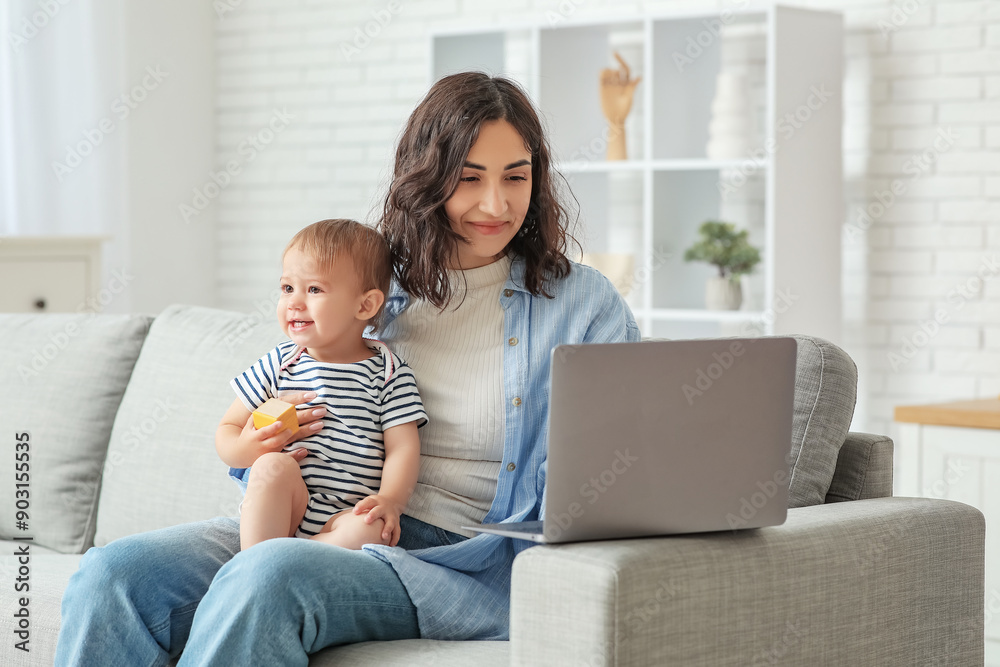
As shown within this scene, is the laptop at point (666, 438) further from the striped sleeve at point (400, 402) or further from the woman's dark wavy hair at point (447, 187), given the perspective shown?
the woman's dark wavy hair at point (447, 187)

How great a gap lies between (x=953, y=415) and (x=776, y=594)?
4.20ft

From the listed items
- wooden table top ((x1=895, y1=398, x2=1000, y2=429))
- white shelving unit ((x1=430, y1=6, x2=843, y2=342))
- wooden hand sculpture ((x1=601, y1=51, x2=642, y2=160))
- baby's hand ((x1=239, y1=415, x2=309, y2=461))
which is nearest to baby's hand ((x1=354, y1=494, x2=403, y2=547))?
baby's hand ((x1=239, y1=415, x2=309, y2=461))

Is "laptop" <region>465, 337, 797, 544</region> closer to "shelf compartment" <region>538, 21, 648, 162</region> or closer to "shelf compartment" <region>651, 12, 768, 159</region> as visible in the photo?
"shelf compartment" <region>651, 12, 768, 159</region>

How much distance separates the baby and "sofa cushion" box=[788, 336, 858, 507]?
0.55m

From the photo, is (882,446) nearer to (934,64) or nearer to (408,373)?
(408,373)

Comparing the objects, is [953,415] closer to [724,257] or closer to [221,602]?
[724,257]

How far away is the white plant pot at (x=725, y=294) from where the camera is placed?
3.40m

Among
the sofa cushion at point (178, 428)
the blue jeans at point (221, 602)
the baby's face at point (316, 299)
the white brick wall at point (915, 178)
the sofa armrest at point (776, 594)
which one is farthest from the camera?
the white brick wall at point (915, 178)

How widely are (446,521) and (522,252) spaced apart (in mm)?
440

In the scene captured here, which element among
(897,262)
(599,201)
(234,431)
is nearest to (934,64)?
(897,262)

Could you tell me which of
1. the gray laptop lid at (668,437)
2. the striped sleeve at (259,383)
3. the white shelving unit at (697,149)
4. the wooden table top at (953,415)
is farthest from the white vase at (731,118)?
the gray laptop lid at (668,437)

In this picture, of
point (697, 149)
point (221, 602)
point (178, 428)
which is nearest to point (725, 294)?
point (697, 149)

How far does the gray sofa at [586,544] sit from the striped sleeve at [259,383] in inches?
15.3

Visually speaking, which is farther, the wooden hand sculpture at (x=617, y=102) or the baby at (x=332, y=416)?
the wooden hand sculpture at (x=617, y=102)
